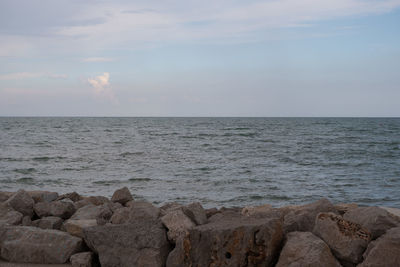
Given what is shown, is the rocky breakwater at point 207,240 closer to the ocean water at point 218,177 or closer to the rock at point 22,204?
the rock at point 22,204

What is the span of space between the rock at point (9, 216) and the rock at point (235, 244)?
245cm

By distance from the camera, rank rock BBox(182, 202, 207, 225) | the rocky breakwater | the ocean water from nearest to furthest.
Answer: the rocky breakwater
rock BBox(182, 202, 207, 225)
the ocean water

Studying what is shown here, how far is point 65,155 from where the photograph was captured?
21219mm

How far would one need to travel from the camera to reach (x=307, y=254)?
3.56 metres

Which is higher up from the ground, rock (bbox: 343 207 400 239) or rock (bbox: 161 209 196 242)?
rock (bbox: 343 207 400 239)

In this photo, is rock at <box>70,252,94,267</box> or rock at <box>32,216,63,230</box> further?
rock at <box>32,216,63,230</box>

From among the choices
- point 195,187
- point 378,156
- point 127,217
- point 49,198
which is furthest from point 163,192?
point 378,156

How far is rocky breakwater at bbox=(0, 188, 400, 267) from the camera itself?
3600 mm

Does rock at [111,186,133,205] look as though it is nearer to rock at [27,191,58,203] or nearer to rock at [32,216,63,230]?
rock at [27,191,58,203]

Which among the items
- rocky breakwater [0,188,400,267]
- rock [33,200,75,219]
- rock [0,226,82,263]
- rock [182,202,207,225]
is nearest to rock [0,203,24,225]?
rocky breakwater [0,188,400,267]

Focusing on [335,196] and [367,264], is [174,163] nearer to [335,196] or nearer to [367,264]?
[335,196]

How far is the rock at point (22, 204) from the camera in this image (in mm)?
5586

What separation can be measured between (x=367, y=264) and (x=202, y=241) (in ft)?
4.76

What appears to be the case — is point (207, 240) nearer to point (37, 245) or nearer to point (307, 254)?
point (307, 254)
